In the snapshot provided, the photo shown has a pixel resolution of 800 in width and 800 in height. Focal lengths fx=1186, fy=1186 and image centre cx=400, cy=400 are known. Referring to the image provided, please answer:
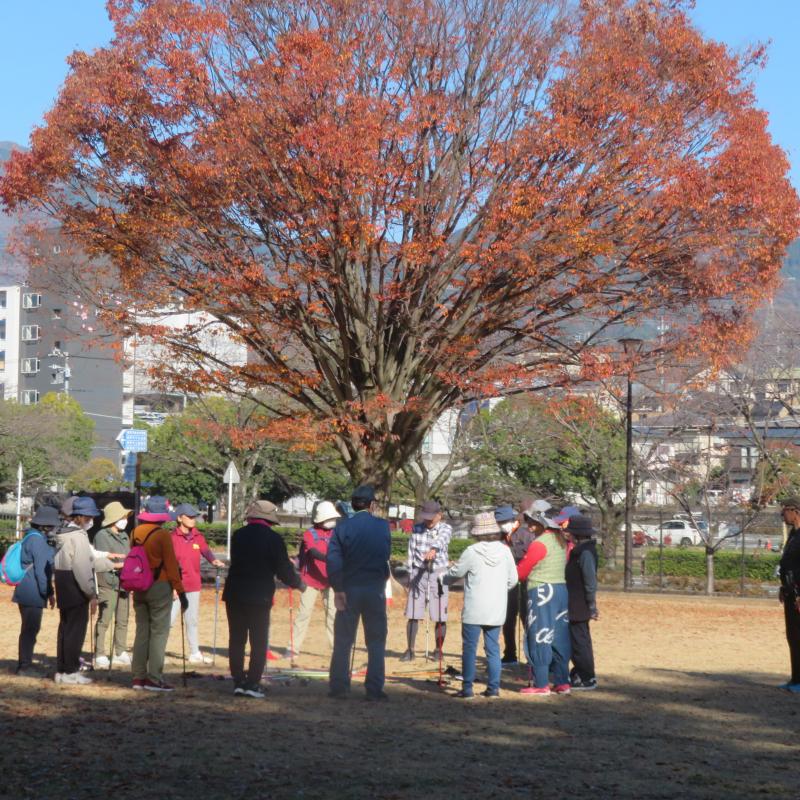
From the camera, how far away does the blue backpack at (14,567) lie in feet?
35.2

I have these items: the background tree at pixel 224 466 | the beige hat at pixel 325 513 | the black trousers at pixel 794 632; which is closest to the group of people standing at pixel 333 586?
the beige hat at pixel 325 513

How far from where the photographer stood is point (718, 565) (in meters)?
34.5

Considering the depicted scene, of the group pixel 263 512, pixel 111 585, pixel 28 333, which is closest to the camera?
pixel 263 512

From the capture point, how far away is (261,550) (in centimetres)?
996

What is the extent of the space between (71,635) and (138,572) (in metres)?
0.96

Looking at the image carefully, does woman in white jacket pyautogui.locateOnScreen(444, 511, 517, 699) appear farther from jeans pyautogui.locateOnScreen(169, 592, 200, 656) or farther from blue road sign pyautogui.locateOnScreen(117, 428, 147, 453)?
blue road sign pyautogui.locateOnScreen(117, 428, 147, 453)

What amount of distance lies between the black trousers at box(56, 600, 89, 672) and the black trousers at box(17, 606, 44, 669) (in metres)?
0.75

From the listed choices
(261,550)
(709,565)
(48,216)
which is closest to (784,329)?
(709,565)

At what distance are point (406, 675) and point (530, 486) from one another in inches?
1094

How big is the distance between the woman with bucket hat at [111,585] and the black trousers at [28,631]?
2.08 feet

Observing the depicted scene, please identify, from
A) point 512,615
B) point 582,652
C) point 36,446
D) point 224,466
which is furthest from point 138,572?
point 36,446

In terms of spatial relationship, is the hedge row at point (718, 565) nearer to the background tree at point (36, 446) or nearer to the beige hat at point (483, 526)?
the beige hat at point (483, 526)

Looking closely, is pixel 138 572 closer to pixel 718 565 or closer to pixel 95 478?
pixel 718 565

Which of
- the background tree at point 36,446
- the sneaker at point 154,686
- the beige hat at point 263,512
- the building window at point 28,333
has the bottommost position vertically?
the sneaker at point 154,686
